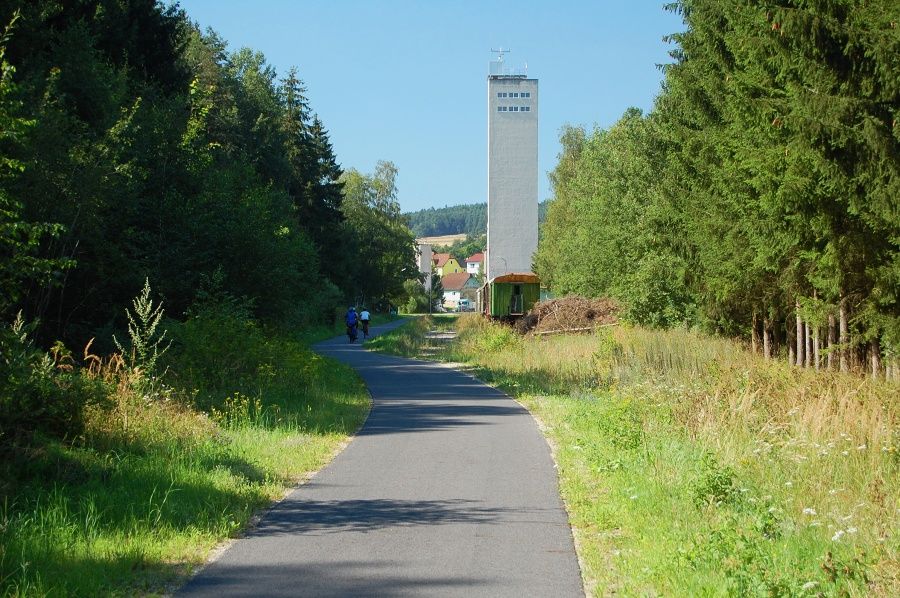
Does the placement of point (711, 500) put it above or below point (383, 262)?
below

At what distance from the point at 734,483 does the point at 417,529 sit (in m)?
2.85

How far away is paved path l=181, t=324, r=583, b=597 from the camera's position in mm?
6570

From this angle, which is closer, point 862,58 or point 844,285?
point 862,58

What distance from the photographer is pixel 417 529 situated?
820cm

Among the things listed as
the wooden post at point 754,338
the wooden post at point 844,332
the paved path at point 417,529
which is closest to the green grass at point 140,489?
the paved path at point 417,529

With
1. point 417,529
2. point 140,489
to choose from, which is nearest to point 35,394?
point 140,489

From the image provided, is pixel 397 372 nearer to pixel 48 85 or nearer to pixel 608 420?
pixel 48 85

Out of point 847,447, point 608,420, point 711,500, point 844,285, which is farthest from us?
point 844,285

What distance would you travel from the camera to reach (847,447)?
10.3 meters

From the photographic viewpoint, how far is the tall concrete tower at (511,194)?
80000 mm

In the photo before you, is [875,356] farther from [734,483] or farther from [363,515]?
[363,515]

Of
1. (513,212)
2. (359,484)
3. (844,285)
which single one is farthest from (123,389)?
(513,212)

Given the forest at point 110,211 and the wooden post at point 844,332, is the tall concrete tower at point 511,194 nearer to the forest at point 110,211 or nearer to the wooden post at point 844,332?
the forest at point 110,211

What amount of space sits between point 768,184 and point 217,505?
11.9 metres
